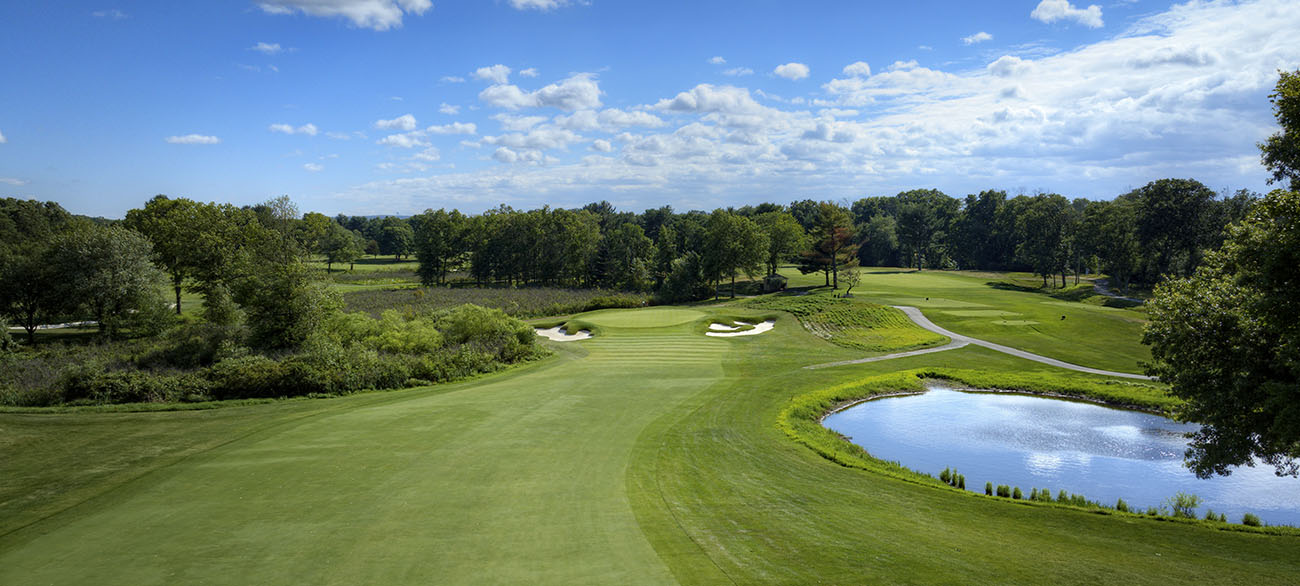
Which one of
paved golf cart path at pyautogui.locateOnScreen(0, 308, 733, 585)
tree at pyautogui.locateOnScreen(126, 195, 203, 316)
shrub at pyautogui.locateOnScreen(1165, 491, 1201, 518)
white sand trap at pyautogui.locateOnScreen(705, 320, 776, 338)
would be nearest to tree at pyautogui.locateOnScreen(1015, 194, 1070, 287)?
white sand trap at pyautogui.locateOnScreen(705, 320, 776, 338)

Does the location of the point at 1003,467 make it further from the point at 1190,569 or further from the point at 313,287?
the point at 313,287

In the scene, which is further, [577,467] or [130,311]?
[130,311]

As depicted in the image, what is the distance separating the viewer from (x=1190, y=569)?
9.96 m

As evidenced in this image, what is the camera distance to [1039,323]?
4359 centimetres

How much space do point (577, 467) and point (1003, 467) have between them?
14475 millimetres

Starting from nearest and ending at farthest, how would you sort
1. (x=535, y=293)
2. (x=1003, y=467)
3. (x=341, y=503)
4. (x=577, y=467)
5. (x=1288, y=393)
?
1. (x=1288, y=393)
2. (x=341, y=503)
3. (x=577, y=467)
4. (x=1003, y=467)
5. (x=535, y=293)

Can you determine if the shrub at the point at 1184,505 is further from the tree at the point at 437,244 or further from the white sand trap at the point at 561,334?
the tree at the point at 437,244

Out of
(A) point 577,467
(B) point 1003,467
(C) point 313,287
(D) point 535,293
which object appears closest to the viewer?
(A) point 577,467

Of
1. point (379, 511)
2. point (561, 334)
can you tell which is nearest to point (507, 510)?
point (379, 511)

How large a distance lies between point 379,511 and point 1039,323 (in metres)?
48.2

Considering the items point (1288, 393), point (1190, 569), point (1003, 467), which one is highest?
point (1288, 393)

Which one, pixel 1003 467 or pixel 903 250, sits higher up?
pixel 903 250

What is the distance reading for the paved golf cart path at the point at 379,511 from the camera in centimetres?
906

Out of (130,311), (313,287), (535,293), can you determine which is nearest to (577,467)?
(313,287)
